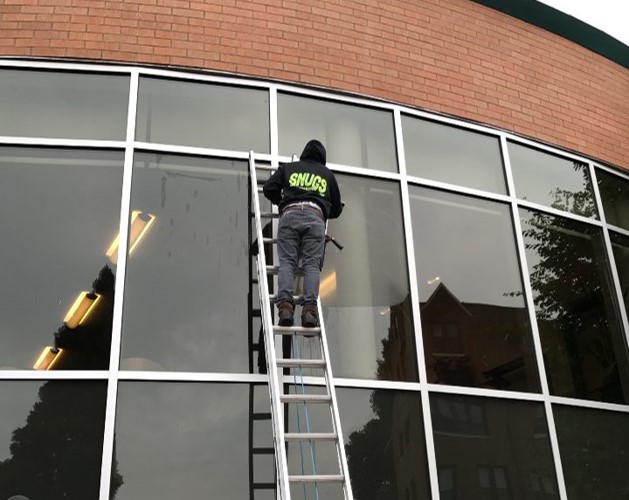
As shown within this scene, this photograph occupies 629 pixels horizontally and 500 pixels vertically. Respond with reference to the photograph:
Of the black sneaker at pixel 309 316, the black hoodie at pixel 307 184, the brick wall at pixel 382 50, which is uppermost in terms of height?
the brick wall at pixel 382 50

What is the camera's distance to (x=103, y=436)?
507 cm

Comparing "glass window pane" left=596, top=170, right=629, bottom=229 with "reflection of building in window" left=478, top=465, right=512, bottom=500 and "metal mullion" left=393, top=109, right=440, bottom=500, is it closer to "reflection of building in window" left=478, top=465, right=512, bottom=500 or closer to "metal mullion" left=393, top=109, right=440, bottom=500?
"metal mullion" left=393, top=109, right=440, bottom=500

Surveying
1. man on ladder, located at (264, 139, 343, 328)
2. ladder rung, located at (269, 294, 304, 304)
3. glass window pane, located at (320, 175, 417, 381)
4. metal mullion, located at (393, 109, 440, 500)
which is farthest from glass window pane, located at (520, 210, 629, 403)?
ladder rung, located at (269, 294, 304, 304)

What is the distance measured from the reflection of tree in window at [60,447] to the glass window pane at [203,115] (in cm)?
236

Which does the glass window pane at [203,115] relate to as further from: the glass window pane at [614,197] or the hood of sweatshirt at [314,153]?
the glass window pane at [614,197]

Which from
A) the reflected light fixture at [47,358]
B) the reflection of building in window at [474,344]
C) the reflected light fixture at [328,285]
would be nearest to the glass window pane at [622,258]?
the reflection of building in window at [474,344]

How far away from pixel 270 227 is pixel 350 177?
3.38 ft

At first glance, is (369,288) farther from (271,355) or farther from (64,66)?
(64,66)

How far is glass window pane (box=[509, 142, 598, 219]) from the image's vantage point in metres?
7.62

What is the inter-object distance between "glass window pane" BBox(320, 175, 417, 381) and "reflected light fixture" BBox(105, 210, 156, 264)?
1.56 metres

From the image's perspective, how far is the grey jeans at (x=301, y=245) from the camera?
5.39 meters

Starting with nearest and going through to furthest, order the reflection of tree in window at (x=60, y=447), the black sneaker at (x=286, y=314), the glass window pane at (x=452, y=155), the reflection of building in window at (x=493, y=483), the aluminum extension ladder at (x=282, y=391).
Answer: the aluminum extension ladder at (x=282, y=391)
the reflection of tree in window at (x=60, y=447)
the black sneaker at (x=286, y=314)
the reflection of building in window at (x=493, y=483)
the glass window pane at (x=452, y=155)

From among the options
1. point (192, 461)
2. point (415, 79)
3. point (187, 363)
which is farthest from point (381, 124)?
point (192, 461)

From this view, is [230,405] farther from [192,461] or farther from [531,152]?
[531,152]
